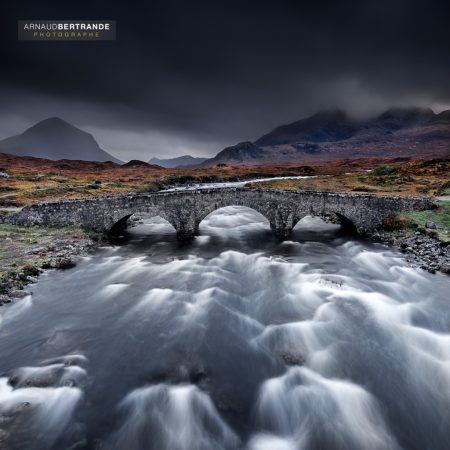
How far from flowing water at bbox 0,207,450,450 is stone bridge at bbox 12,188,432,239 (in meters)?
5.78

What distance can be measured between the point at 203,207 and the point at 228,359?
1451 cm

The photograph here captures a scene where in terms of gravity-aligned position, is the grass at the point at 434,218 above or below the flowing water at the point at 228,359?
above

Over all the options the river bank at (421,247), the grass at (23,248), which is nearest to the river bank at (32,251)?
the grass at (23,248)

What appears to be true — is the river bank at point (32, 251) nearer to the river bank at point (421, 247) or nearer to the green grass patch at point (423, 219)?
the river bank at point (421, 247)

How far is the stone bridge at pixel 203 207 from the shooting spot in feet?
73.6

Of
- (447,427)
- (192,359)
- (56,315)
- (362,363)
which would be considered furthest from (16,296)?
(447,427)

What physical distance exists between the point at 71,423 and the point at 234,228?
2211 centimetres

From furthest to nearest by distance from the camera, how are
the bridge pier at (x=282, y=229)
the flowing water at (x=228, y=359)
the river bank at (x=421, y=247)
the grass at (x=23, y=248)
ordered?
the bridge pier at (x=282, y=229) < the river bank at (x=421, y=247) < the grass at (x=23, y=248) < the flowing water at (x=228, y=359)

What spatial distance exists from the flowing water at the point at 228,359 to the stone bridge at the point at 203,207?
5.78 metres

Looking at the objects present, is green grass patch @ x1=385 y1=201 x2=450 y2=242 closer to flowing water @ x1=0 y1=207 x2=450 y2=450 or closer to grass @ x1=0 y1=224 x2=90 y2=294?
flowing water @ x1=0 y1=207 x2=450 y2=450

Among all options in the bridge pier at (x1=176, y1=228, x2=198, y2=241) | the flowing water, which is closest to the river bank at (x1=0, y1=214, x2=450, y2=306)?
the flowing water

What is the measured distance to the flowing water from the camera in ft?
24.5

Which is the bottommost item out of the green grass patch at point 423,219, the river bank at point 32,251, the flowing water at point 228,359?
the flowing water at point 228,359

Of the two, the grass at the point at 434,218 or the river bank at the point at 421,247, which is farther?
the grass at the point at 434,218
